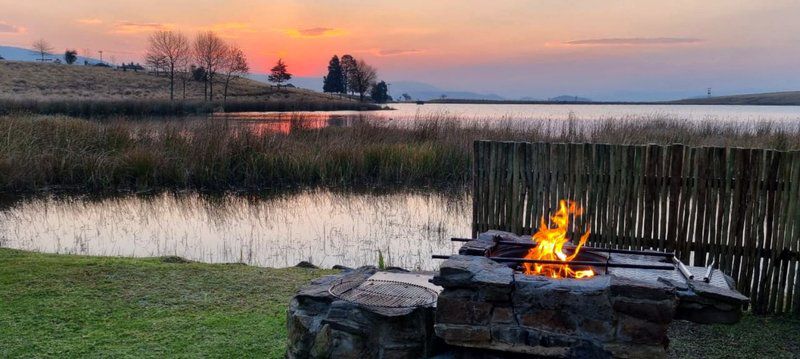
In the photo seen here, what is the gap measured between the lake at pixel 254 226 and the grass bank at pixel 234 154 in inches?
40.1

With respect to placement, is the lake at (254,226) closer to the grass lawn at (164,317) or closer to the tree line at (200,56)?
the grass lawn at (164,317)

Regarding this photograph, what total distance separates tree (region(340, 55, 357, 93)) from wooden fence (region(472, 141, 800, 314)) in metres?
73.8

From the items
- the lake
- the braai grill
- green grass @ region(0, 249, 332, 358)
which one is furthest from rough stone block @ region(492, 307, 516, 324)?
the lake

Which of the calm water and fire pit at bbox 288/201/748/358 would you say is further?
the calm water

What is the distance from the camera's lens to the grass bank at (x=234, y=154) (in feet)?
42.5

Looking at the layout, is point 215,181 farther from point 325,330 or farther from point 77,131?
point 325,330

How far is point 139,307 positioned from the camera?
5.23m

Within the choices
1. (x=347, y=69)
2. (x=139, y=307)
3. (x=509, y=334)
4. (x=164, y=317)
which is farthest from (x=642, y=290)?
(x=347, y=69)

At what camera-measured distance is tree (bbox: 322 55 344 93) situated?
83.3m

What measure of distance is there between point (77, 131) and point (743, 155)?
45.0ft

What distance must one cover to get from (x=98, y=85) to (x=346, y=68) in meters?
31.2

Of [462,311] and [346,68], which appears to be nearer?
[462,311]

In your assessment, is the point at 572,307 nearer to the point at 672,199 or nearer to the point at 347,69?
the point at 672,199

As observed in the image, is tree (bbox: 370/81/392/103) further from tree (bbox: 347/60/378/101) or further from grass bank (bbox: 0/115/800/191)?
Result: grass bank (bbox: 0/115/800/191)
